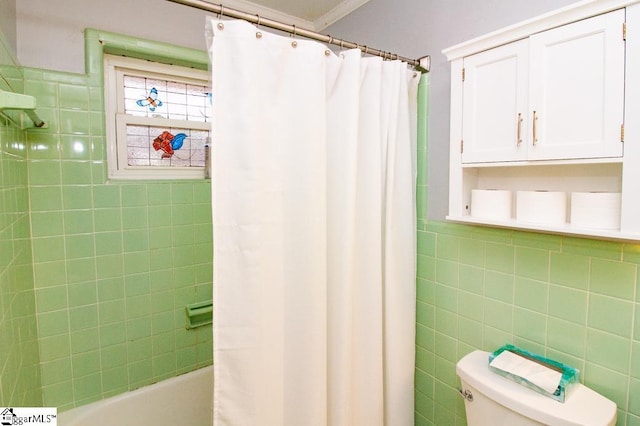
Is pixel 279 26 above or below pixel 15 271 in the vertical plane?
above

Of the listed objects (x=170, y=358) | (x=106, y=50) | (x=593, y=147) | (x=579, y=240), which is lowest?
(x=170, y=358)

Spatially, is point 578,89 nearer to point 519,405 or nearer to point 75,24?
point 519,405

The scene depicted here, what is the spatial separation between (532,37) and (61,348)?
224 centimetres

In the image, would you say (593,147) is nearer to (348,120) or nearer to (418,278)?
(348,120)

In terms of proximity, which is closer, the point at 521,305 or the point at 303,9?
the point at 521,305

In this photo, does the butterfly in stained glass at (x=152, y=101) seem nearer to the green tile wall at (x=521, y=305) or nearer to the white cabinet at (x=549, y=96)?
the green tile wall at (x=521, y=305)

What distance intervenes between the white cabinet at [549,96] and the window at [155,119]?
4.73 feet

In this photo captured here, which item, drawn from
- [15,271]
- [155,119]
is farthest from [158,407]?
[155,119]

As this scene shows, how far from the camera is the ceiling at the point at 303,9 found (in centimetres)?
189

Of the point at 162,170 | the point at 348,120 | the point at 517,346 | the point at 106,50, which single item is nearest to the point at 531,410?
the point at 517,346

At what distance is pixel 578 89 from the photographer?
925mm

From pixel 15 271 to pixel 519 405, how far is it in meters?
1.73

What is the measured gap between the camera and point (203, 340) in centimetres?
194

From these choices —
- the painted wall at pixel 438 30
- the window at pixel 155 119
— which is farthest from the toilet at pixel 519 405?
the window at pixel 155 119
